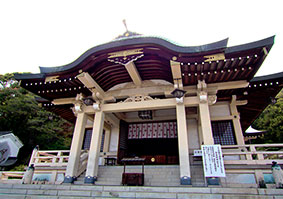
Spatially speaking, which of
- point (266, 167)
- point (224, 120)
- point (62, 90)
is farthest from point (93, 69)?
point (266, 167)

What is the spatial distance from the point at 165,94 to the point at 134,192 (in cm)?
472

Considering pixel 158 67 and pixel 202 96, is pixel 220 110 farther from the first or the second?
pixel 158 67

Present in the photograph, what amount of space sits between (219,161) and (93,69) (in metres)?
6.40

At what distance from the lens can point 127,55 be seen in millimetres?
6840

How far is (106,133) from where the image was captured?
1110 centimetres

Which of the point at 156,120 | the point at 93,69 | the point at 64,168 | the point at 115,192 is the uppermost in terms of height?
the point at 93,69

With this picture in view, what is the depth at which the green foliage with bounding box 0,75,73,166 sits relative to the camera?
66.0ft

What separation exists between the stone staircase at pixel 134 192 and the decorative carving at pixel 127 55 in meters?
4.60

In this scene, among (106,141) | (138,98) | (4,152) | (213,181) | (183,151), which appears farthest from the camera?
(106,141)

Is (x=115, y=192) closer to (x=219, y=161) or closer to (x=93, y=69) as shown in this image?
(x=219, y=161)

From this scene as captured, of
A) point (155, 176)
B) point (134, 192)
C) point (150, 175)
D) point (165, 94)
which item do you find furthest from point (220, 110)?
point (134, 192)

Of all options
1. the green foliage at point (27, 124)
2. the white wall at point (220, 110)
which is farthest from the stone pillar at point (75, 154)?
the green foliage at point (27, 124)

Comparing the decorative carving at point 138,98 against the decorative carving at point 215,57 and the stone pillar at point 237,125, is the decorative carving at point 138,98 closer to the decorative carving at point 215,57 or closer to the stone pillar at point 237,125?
the decorative carving at point 215,57

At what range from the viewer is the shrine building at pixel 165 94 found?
6371mm
